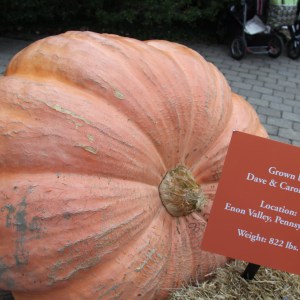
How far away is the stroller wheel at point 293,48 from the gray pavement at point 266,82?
0.25ft

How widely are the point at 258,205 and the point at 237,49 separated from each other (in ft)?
16.8

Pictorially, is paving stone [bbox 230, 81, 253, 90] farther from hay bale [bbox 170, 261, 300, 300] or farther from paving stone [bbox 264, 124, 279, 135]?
hay bale [bbox 170, 261, 300, 300]

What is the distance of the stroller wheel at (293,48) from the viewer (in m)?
6.49

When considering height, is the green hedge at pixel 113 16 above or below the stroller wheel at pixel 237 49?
above

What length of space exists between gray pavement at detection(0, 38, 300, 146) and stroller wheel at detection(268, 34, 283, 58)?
0.09 metres

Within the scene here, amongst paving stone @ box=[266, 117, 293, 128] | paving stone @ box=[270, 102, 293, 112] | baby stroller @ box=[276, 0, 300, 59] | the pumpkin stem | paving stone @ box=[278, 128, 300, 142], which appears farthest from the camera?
baby stroller @ box=[276, 0, 300, 59]

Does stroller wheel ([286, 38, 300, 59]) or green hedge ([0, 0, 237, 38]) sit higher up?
green hedge ([0, 0, 237, 38])

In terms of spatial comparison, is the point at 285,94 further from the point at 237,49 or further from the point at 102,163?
the point at 102,163

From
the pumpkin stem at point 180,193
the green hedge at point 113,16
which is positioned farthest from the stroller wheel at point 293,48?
the pumpkin stem at point 180,193

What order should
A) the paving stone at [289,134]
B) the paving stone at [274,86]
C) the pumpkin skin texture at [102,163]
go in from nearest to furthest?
the pumpkin skin texture at [102,163] < the paving stone at [289,134] < the paving stone at [274,86]

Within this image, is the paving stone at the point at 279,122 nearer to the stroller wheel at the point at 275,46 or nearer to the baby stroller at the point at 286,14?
the baby stroller at the point at 286,14

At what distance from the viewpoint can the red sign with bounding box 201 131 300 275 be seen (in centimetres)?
135

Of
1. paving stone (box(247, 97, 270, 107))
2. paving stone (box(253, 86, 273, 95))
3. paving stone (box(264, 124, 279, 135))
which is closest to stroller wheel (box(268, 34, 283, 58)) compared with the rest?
paving stone (box(253, 86, 273, 95))

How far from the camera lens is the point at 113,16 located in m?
5.79
